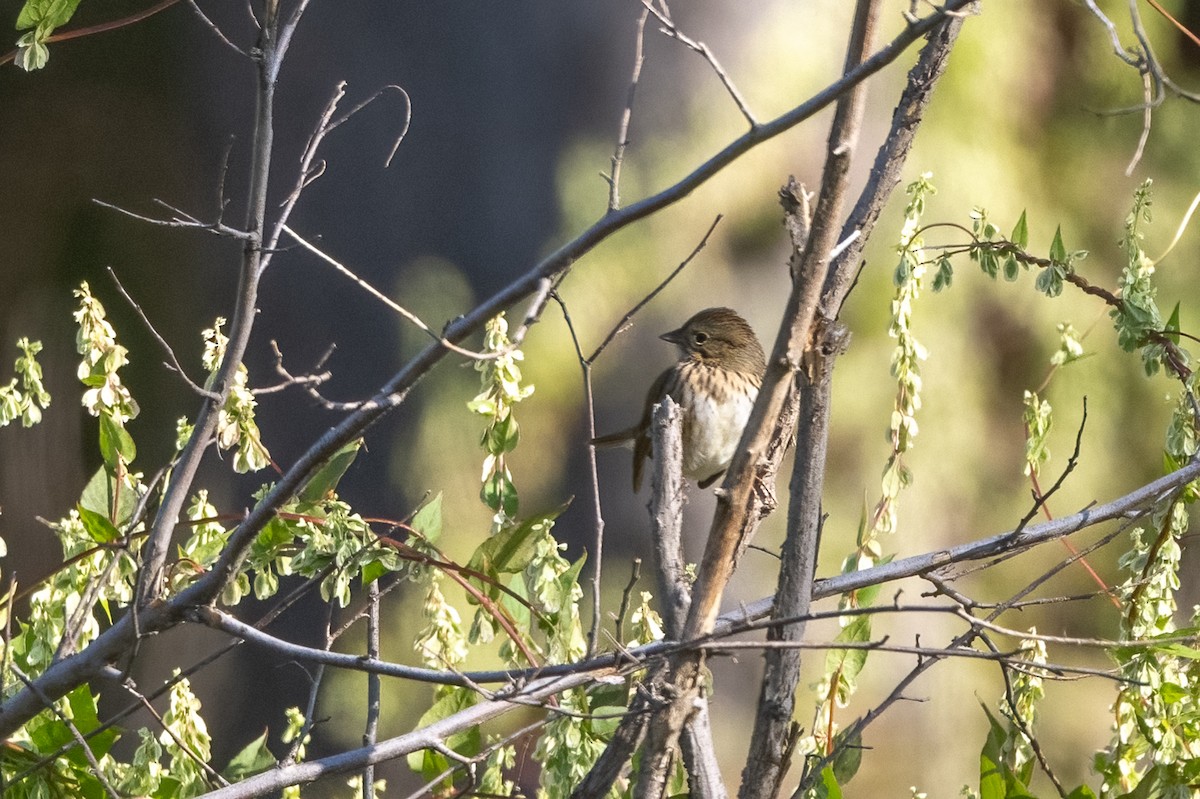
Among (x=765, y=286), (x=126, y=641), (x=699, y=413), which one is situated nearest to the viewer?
(x=126, y=641)

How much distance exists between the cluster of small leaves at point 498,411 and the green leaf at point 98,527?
599 mm

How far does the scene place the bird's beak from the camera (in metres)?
3.33

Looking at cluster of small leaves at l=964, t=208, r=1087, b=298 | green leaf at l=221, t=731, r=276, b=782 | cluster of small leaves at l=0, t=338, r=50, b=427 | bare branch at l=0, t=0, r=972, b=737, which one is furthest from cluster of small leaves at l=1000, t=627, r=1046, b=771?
cluster of small leaves at l=0, t=338, r=50, b=427

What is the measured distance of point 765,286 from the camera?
362 cm

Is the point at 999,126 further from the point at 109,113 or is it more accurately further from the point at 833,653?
the point at 109,113

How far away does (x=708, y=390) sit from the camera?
318cm

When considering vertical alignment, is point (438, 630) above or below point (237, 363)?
below

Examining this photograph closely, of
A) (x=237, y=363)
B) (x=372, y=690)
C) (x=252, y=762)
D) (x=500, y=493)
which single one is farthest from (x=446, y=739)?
(x=237, y=363)

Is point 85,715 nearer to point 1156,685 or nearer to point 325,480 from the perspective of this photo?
point 325,480

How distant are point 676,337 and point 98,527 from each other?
1796mm

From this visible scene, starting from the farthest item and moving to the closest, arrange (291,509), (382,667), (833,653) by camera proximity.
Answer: (833,653), (291,509), (382,667)

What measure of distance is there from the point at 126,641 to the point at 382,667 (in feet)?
1.25

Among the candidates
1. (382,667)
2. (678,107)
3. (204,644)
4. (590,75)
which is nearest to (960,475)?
(678,107)

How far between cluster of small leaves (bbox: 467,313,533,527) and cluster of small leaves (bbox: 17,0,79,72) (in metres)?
0.73
